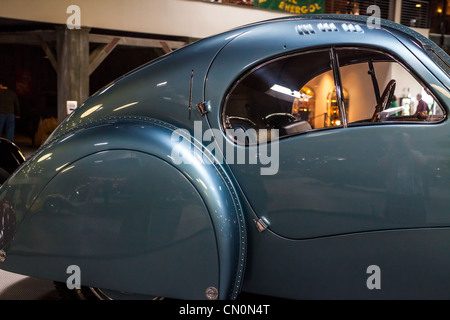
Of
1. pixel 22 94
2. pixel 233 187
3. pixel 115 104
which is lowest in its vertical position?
Answer: pixel 233 187

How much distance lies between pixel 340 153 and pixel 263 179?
15.3 inches

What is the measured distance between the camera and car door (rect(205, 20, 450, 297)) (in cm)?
233

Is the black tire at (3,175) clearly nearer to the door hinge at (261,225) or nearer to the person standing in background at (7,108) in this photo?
the door hinge at (261,225)

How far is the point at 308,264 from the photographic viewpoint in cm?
246

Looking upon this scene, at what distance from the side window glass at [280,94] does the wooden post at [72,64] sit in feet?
27.0

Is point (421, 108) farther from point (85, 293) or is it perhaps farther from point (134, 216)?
point (85, 293)

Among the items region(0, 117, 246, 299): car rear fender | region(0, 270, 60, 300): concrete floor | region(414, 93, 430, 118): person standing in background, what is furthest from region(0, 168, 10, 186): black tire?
region(414, 93, 430, 118): person standing in background

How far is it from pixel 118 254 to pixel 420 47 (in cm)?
179

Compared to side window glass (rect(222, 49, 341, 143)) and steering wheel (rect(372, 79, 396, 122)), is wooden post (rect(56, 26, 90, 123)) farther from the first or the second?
steering wheel (rect(372, 79, 396, 122))

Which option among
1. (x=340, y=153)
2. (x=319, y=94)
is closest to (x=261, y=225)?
(x=340, y=153)

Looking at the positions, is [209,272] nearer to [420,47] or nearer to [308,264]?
[308,264]

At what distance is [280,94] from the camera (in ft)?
8.64
